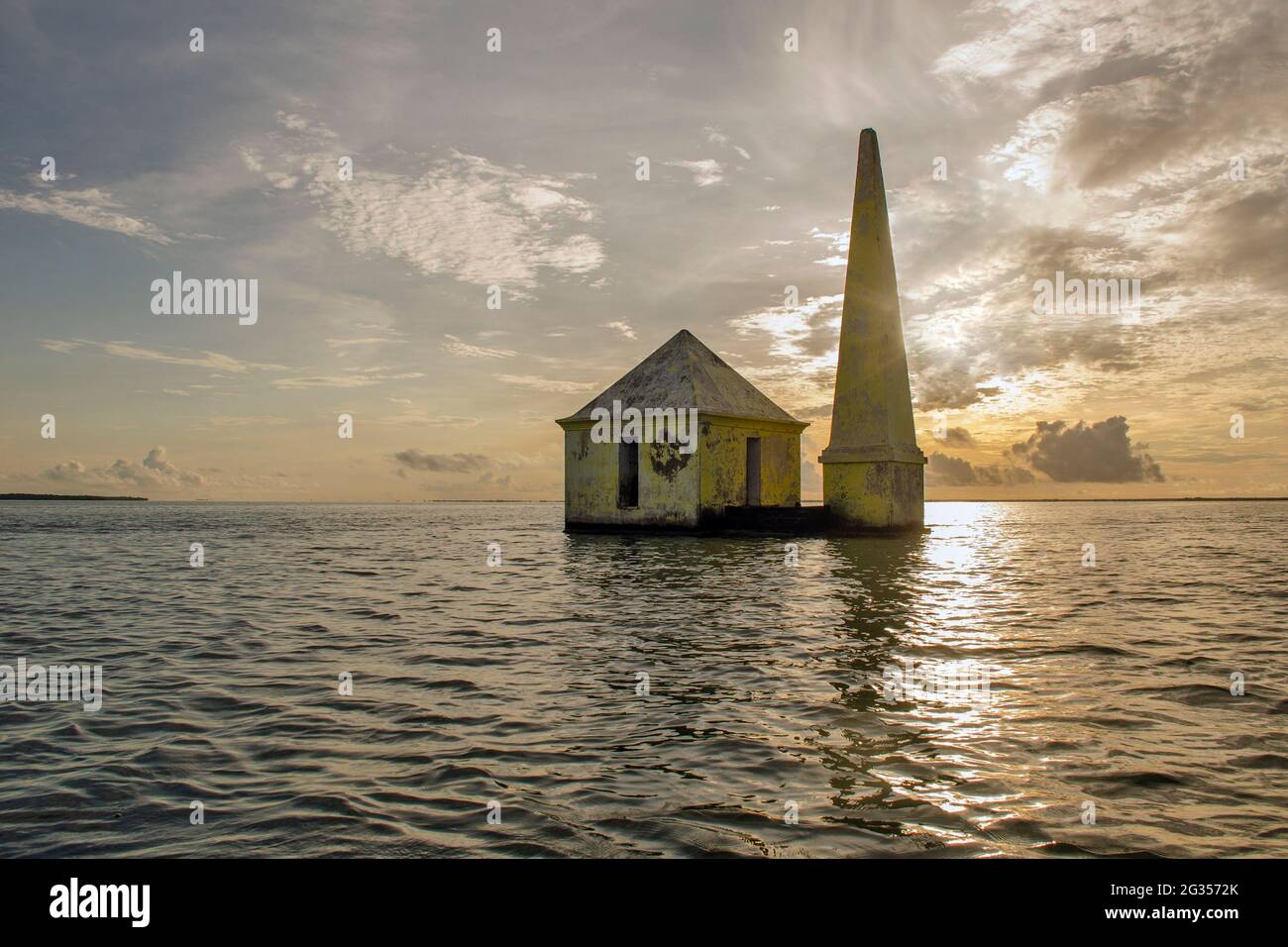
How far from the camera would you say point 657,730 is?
545 centimetres

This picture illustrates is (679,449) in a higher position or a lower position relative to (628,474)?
higher

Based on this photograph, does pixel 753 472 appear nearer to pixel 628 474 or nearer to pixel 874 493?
pixel 628 474

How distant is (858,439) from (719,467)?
4784mm

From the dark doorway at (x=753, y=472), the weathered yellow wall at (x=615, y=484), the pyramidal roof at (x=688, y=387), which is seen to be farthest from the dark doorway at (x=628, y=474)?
the dark doorway at (x=753, y=472)

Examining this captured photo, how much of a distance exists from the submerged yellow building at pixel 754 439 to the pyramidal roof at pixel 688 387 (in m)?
0.06

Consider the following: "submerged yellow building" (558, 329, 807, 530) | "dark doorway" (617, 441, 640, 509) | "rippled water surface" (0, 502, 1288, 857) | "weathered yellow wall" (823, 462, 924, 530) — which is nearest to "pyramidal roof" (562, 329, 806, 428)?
"submerged yellow building" (558, 329, 807, 530)

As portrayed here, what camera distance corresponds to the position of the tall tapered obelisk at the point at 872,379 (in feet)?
82.7

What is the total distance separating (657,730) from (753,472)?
82.6 ft

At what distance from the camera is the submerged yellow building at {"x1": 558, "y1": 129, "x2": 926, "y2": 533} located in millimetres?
Result: 25344

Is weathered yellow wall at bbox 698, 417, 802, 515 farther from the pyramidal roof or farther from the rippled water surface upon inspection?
the rippled water surface

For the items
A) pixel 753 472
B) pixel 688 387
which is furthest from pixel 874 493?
pixel 688 387

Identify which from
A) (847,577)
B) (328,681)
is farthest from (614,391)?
(328,681)
